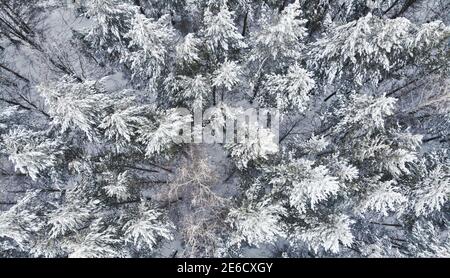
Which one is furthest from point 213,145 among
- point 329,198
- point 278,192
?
point 329,198

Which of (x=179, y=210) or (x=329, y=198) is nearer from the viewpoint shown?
(x=329, y=198)

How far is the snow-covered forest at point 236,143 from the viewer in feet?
42.6

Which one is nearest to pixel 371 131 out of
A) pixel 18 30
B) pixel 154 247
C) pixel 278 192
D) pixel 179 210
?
pixel 278 192

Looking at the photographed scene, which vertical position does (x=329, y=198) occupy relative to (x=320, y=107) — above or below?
below

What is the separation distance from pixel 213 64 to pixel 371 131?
6805 mm

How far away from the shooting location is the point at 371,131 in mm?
14180

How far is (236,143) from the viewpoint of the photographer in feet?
46.5

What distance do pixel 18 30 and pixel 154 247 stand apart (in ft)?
46.0

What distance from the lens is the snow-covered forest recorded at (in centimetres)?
1298

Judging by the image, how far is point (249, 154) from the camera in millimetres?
13836
